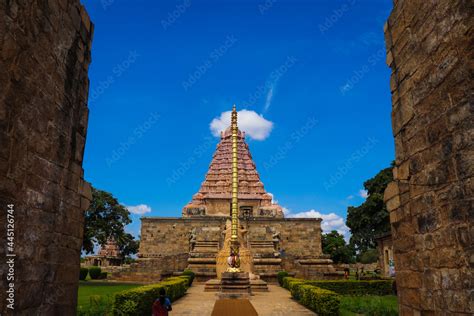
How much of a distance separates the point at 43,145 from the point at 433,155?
4560 mm

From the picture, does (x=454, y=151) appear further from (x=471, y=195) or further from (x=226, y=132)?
(x=226, y=132)

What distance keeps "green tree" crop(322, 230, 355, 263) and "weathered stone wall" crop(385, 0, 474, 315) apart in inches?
1679

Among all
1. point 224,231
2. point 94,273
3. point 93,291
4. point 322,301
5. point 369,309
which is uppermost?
point 224,231

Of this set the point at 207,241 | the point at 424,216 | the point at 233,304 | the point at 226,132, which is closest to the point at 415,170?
the point at 424,216

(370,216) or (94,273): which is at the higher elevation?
(370,216)

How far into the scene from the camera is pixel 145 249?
37.2 metres

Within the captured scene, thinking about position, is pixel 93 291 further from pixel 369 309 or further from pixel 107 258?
pixel 107 258

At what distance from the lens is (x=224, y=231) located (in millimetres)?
31469

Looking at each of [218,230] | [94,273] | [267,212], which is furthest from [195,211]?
[94,273]

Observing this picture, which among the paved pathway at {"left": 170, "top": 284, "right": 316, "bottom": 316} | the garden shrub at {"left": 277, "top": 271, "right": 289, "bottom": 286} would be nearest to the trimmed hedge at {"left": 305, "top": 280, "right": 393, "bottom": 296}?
the paved pathway at {"left": 170, "top": 284, "right": 316, "bottom": 316}

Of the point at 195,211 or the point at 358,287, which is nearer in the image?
the point at 358,287

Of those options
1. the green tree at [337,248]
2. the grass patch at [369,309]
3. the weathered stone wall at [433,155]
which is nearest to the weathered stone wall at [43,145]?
the weathered stone wall at [433,155]

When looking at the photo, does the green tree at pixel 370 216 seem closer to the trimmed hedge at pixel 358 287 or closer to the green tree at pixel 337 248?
the green tree at pixel 337 248

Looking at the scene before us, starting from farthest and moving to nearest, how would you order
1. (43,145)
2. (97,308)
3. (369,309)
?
(369,309) → (97,308) → (43,145)
